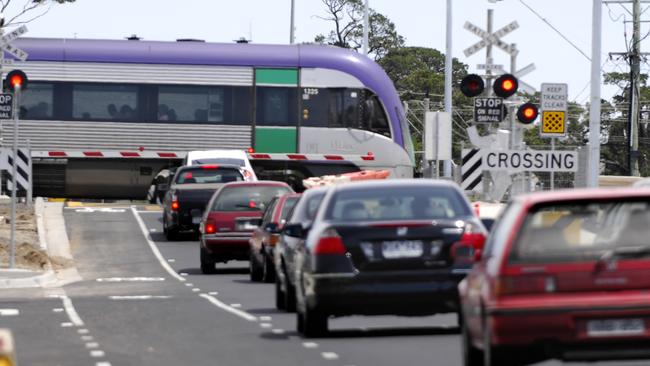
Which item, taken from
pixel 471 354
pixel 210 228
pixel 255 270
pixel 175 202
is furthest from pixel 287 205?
pixel 471 354

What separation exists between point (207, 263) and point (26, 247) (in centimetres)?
523

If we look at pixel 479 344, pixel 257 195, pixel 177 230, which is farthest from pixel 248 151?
pixel 479 344

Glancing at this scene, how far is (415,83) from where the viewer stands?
367ft

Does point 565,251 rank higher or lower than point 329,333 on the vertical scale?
higher

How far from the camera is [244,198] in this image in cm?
3189

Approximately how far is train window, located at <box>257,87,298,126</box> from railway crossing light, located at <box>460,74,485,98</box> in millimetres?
18595

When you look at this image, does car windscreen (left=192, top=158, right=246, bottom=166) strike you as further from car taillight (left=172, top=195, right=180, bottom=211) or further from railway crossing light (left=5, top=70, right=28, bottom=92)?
railway crossing light (left=5, top=70, right=28, bottom=92)

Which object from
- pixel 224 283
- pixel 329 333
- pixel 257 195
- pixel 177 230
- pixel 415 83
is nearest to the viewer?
pixel 329 333

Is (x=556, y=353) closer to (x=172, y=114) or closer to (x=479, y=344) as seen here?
(x=479, y=344)

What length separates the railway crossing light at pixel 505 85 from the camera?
1156 inches

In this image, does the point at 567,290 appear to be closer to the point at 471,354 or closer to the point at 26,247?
the point at 471,354

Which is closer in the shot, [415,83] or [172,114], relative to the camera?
[172,114]

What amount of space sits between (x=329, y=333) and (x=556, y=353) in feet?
20.4

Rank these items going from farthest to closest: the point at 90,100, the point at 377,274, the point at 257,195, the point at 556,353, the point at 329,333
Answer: the point at 90,100, the point at 257,195, the point at 329,333, the point at 377,274, the point at 556,353
